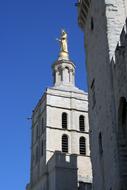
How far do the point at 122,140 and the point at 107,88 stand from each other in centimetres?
285

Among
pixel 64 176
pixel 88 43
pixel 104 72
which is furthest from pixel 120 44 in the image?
pixel 64 176

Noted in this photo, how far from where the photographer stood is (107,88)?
20188 mm

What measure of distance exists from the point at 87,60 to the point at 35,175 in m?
21.4

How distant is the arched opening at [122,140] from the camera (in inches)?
698

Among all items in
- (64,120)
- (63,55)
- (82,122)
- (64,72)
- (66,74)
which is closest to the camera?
(64,120)

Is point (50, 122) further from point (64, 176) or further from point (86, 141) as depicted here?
point (64, 176)

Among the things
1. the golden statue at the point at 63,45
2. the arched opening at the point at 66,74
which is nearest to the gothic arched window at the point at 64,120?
the arched opening at the point at 66,74

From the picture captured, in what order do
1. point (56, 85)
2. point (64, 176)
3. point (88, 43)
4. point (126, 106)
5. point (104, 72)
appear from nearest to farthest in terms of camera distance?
point (126, 106) → point (104, 72) → point (88, 43) → point (64, 176) → point (56, 85)

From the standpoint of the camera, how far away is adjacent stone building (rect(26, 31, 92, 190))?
40.9 meters

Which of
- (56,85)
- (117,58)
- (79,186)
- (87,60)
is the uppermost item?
(56,85)

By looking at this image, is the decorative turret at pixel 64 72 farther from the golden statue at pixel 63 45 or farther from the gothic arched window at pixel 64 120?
the gothic arched window at pixel 64 120

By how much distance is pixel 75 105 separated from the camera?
4503 centimetres

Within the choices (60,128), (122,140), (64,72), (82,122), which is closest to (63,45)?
(64,72)

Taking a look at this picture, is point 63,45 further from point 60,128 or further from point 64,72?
point 60,128
